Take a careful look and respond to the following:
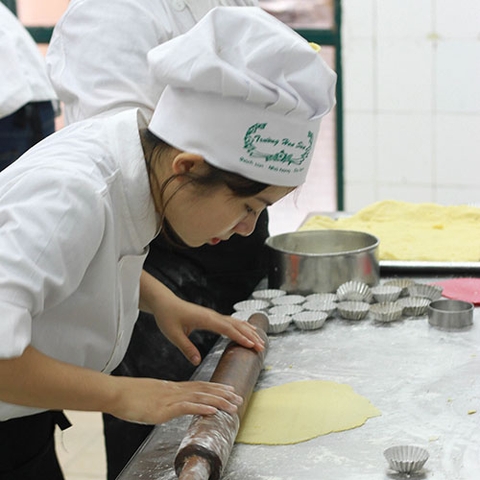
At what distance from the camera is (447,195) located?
12.0ft

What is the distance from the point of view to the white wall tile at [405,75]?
11.6 feet

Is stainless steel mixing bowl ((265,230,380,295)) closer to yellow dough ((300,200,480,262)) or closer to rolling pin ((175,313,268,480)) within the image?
yellow dough ((300,200,480,262))

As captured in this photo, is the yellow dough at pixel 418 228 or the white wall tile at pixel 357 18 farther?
the white wall tile at pixel 357 18

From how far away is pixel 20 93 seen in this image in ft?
10.6

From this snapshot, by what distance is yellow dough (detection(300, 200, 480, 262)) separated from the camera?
2.09m

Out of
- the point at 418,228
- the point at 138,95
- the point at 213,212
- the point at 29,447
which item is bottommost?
the point at 29,447

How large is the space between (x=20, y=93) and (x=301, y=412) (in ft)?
7.46

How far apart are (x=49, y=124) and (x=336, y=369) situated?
Answer: 2.31 m

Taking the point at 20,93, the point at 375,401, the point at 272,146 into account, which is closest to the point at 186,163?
the point at 272,146

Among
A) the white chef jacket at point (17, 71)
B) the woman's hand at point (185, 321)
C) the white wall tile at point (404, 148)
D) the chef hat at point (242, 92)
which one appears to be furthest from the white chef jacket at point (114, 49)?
the white wall tile at point (404, 148)

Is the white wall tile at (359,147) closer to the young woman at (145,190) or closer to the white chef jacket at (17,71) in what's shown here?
the white chef jacket at (17,71)

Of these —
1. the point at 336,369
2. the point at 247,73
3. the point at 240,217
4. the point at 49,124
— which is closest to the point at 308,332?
the point at 336,369

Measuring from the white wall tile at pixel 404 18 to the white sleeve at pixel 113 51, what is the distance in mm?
1921

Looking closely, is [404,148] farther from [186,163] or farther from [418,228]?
[186,163]
